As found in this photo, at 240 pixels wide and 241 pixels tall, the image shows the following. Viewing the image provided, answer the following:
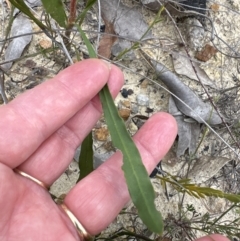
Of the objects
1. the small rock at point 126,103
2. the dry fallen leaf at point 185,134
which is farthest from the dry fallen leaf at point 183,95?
the small rock at point 126,103

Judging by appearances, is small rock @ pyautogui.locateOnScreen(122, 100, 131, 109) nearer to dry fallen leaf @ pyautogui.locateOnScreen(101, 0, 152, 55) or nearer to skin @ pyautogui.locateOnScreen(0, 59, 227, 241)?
dry fallen leaf @ pyautogui.locateOnScreen(101, 0, 152, 55)

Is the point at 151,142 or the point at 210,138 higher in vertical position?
the point at 151,142

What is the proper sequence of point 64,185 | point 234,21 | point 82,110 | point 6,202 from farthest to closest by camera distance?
1. point 234,21
2. point 64,185
3. point 82,110
4. point 6,202

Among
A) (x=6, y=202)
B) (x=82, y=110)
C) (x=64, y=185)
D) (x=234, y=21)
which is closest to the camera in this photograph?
(x=6, y=202)

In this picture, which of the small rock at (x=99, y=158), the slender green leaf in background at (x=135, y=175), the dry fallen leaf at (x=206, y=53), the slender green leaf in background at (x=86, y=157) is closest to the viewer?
the slender green leaf in background at (x=135, y=175)

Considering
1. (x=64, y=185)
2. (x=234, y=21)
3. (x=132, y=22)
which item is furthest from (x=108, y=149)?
(x=234, y=21)

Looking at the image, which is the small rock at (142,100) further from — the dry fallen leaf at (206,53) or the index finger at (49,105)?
the index finger at (49,105)

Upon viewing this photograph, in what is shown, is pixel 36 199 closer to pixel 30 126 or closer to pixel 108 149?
pixel 30 126
